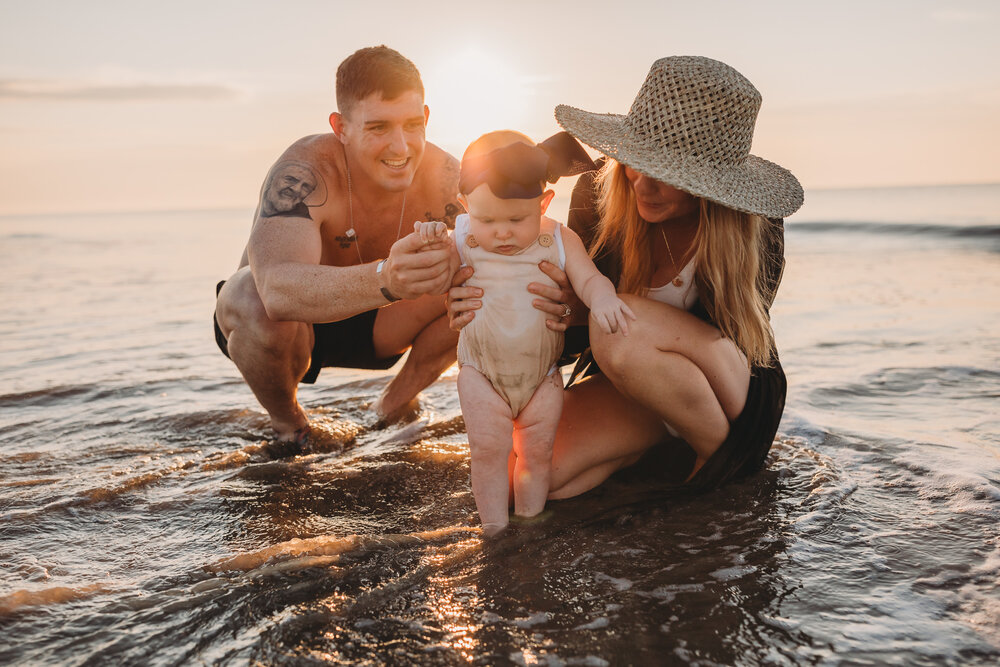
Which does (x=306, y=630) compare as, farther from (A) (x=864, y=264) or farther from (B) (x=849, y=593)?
(A) (x=864, y=264)

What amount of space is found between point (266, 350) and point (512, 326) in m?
1.50

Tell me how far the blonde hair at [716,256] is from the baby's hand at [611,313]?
46cm

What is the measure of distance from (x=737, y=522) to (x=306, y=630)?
1486 millimetres

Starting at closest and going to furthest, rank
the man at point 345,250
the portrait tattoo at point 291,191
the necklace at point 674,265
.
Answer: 1. the necklace at point 674,265
2. the man at point 345,250
3. the portrait tattoo at point 291,191

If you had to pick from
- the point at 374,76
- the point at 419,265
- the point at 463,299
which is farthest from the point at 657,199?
the point at 374,76

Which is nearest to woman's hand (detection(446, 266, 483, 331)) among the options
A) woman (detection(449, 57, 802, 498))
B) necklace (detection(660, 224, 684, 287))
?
woman (detection(449, 57, 802, 498))

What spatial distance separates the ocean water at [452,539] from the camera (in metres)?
2.01

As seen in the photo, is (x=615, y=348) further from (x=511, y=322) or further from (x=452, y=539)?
(x=452, y=539)

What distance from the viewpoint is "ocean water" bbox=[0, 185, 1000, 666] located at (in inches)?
79.1

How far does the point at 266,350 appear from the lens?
367 centimetres

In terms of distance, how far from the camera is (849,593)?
7.27 feet

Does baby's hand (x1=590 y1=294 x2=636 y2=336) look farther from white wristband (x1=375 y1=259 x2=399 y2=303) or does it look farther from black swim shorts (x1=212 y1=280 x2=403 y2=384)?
black swim shorts (x1=212 y1=280 x2=403 y2=384)

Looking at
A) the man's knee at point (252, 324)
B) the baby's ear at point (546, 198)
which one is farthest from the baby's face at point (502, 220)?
the man's knee at point (252, 324)

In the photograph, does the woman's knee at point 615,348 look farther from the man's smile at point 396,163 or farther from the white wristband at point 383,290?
the man's smile at point 396,163
